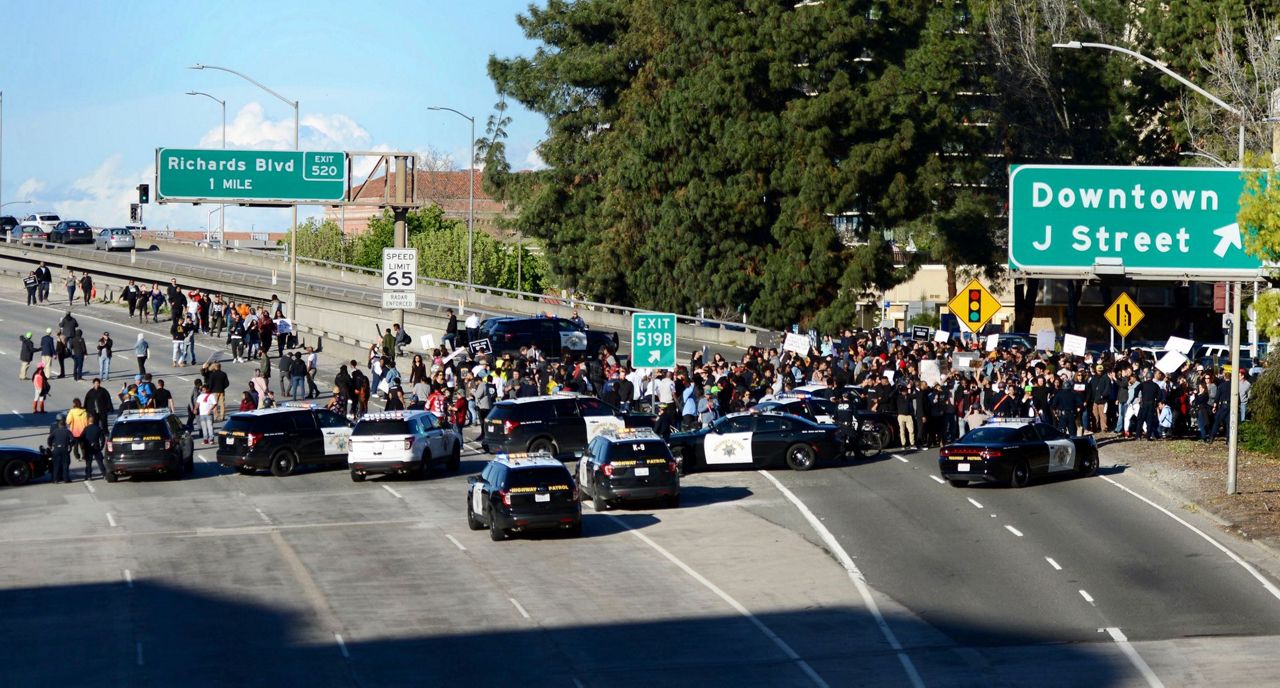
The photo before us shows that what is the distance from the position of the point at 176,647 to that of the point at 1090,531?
15226mm

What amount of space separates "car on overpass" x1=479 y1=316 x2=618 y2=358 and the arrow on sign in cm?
2423

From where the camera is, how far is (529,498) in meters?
27.5

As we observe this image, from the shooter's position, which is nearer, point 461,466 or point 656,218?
point 461,466

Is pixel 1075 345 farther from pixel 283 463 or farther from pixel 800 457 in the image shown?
pixel 283 463

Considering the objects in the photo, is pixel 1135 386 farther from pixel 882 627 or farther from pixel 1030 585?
pixel 882 627

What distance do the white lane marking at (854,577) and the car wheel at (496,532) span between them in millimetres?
2327

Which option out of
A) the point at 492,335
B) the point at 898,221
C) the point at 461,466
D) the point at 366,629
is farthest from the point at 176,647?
the point at 898,221

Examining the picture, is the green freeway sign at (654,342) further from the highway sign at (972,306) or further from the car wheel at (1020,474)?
the car wheel at (1020,474)

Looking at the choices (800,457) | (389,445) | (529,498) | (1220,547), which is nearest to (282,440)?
(389,445)

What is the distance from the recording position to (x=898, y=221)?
212 ft

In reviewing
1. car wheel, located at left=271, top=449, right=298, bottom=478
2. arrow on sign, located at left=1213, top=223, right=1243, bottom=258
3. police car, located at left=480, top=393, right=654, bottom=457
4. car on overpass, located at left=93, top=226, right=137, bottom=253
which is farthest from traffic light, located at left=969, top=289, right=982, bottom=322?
car on overpass, located at left=93, top=226, right=137, bottom=253

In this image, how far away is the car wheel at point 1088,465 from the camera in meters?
33.9

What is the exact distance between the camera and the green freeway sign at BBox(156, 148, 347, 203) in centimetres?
6494

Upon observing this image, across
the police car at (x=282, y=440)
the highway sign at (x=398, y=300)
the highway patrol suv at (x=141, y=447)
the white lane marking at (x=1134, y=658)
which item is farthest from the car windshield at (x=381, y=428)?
the white lane marking at (x=1134, y=658)
